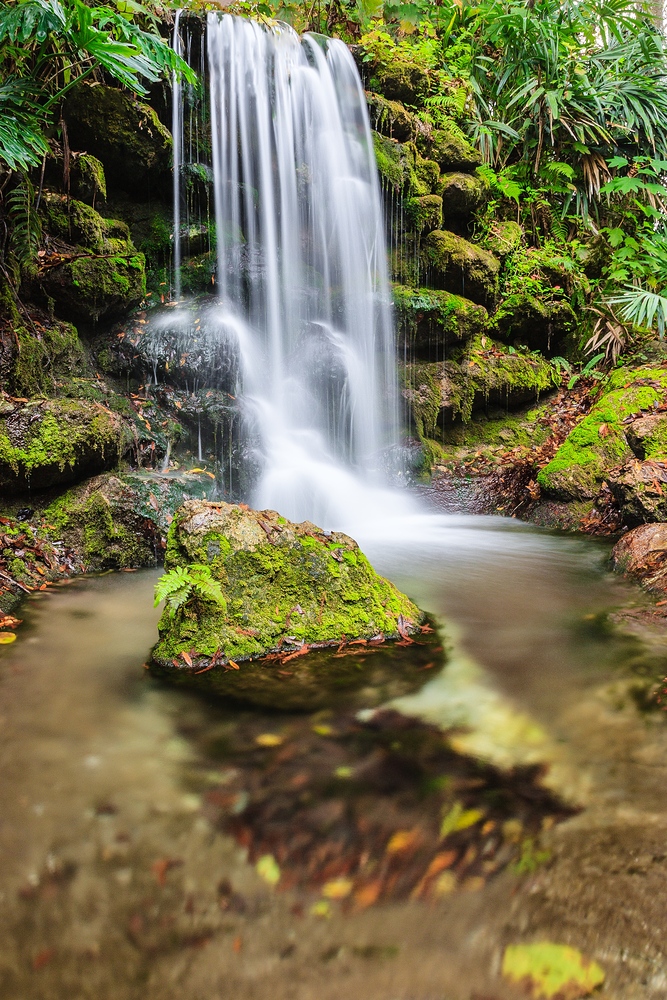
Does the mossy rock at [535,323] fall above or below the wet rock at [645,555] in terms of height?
above

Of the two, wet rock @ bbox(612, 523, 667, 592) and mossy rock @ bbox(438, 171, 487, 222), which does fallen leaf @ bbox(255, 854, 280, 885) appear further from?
mossy rock @ bbox(438, 171, 487, 222)

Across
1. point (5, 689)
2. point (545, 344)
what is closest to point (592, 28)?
point (545, 344)

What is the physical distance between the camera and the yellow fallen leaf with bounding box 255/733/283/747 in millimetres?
2295

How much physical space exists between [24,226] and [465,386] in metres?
5.16

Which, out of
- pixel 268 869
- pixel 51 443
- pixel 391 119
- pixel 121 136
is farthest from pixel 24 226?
pixel 391 119

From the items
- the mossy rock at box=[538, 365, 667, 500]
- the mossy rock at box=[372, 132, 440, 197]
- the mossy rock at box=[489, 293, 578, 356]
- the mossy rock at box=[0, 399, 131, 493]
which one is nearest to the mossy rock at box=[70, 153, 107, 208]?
the mossy rock at box=[0, 399, 131, 493]

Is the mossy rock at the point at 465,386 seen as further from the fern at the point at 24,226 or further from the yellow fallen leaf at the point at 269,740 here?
the yellow fallen leaf at the point at 269,740

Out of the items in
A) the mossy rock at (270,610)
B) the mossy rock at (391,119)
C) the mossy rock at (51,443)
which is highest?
the mossy rock at (391,119)

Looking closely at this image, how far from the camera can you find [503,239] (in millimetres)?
9008

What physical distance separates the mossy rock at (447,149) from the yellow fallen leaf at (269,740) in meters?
8.93

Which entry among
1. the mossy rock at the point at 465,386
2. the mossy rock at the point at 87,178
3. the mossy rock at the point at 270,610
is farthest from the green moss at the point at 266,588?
the mossy rock at the point at 465,386

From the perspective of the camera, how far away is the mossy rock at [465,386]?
798cm

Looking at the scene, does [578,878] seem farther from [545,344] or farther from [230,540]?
[545,344]

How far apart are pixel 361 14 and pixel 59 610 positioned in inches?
423
